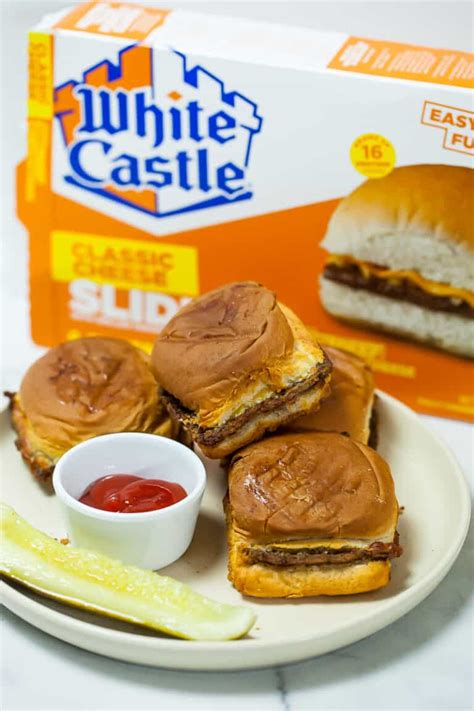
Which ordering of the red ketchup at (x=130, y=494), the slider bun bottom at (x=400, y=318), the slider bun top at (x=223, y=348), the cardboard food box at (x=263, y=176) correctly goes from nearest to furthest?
the red ketchup at (x=130, y=494)
the slider bun top at (x=223, y=348)
the cardboard food box at (x=263, y=176)
the slider bun bottom at (x=400, y=318)

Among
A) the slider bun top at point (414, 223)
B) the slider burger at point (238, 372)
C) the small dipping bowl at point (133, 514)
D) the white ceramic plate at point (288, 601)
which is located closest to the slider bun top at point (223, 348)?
the slider burger at point (238, 372)

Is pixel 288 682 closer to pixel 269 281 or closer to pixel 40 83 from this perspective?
pixel 269 281

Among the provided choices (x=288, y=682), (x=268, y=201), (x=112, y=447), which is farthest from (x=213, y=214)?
(x=288, y=682)

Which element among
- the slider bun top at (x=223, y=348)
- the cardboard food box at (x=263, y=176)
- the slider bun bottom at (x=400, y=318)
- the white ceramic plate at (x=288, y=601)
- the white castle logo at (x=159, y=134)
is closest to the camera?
the white ceramic plate at (x=288, y=601)

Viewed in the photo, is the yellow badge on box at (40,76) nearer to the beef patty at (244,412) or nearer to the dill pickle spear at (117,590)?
the beef patty at (244,412)

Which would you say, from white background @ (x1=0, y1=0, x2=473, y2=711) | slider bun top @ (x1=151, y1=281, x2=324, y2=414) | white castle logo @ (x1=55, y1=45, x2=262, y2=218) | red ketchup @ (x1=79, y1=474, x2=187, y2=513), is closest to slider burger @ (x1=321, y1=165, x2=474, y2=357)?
white castle logo @ (x1=55, y1=45, x2=262, y2=218)

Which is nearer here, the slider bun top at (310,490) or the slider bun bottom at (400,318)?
the slider bun top at (310,490)

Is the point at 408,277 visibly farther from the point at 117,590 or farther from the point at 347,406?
the point at 117,590
